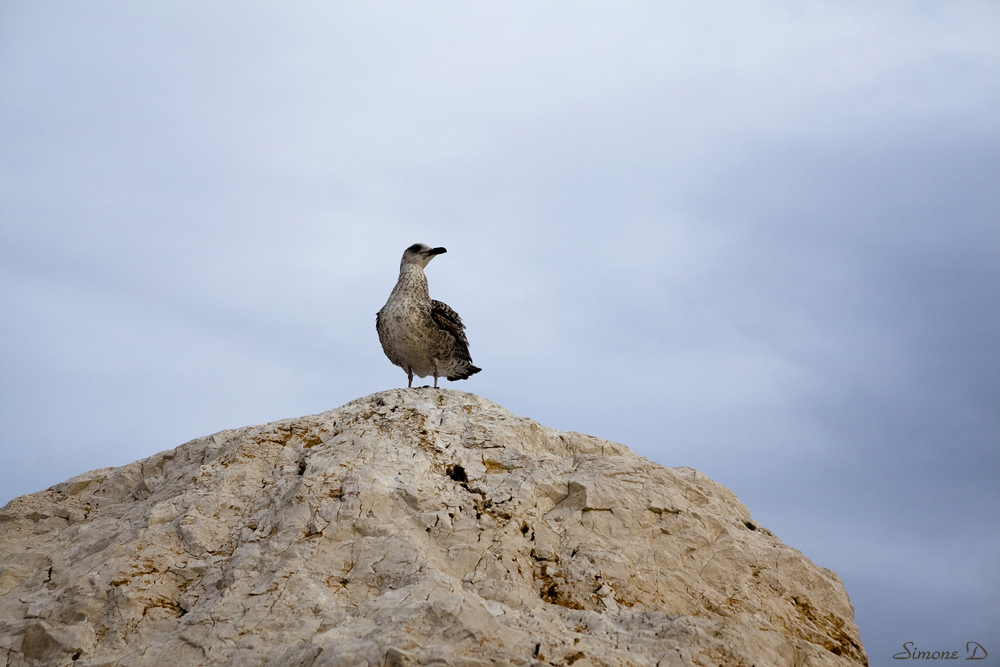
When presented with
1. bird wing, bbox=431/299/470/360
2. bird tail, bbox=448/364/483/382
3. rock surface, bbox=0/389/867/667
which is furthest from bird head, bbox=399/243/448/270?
rock surface, bbox=0/389/867/667

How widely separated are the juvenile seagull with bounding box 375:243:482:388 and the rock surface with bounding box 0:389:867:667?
7.73ft

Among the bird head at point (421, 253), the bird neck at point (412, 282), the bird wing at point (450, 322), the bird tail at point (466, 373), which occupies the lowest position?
the bird tail at point (466, 373)

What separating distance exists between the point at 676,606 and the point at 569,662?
4.29ft

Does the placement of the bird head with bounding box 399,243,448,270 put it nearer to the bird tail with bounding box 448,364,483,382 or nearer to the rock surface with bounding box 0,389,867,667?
the bird tail with bounding box 448,364,483,382

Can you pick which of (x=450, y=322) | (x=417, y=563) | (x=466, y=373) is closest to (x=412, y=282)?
(x=450, y=322)

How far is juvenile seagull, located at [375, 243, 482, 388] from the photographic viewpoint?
33.2 ft

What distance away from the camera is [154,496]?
754 centimetres

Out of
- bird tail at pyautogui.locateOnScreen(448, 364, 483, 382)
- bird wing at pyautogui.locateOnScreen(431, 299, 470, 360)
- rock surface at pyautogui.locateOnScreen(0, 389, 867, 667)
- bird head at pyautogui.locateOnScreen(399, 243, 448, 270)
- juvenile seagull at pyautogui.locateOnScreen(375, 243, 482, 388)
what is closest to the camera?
rock surface at pyautogui.locateOnScreen(0, 389, 867, 667)

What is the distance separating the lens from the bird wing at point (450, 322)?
10344mm

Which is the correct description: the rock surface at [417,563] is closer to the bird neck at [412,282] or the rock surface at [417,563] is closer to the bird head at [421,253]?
the bird neck at [412,282]

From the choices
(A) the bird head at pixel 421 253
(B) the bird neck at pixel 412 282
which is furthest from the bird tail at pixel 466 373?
(A) the bird head at pixel 421 253

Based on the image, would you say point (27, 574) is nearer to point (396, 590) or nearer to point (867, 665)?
point (396, 590)

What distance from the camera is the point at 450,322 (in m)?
10.5

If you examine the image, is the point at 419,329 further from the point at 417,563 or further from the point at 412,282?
the point at 417,563
